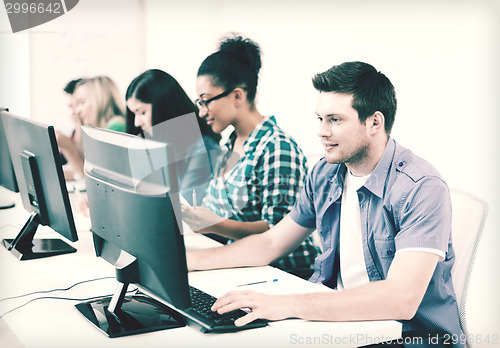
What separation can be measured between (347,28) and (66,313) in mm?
2079

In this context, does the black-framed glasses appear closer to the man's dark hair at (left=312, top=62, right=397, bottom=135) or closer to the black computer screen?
the man's dark hair at (left=312, top=62, right=397, bottom=135)

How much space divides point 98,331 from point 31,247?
30.0 inches

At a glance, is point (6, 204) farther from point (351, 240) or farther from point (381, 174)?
point (381, 174)

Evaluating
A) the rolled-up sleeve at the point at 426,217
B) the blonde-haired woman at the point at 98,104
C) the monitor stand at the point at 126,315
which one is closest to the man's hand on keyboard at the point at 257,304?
the monitor stand at the point at 126,315

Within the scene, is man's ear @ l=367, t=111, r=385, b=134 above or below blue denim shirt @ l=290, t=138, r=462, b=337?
above

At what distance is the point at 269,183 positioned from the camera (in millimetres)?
2039

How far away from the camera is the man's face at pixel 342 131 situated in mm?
1609

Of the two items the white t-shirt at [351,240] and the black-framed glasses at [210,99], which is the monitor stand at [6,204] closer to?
the black-framed glasses at [210,99]

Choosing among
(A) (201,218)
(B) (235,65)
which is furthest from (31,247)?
(B) (235,65)

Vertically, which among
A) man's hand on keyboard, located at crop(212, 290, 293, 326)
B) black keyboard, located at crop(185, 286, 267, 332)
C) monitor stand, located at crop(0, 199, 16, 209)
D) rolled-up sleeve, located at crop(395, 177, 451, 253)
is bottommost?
monitor stand, located at crop(0, 199, 16, 209)

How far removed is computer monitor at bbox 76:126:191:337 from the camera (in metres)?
1.12

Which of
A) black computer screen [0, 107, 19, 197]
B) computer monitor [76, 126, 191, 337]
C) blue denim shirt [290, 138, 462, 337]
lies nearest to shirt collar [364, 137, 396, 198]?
blue denim shirt [290, 138, 462, 337]

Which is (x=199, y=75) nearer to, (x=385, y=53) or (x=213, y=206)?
(x=213, y=206)

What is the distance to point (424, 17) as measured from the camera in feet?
7.80
